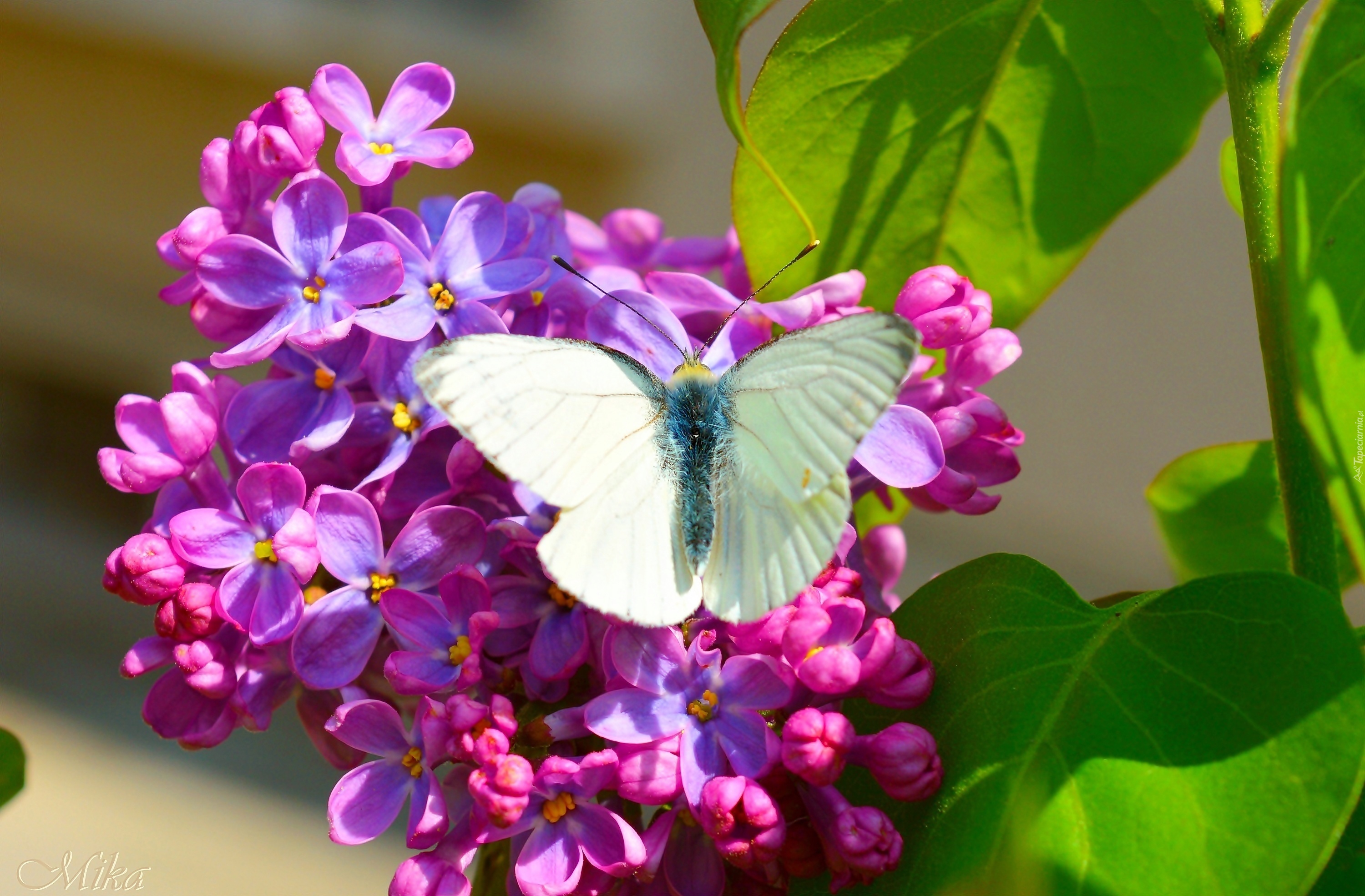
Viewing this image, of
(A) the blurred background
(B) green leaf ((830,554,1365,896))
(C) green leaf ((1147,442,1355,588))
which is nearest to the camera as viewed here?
(B) green leaf ((830,554,1365,896))

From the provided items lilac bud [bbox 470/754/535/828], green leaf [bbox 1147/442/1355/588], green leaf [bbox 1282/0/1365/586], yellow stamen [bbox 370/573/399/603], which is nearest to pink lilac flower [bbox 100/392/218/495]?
yellow stamen [bbox 370/573/399/603]

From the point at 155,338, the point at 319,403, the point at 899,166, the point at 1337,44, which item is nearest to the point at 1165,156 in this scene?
the point at 899,166

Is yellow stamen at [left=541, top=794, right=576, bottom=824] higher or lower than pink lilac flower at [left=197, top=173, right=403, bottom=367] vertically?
lower

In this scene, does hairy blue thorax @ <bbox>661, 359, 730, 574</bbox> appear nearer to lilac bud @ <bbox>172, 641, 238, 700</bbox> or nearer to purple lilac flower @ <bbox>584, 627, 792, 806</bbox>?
purple lilac flower @ <bbox>584, 627, 792, 806</bbox>

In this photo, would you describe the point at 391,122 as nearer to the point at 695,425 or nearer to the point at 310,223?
the point at 310,223

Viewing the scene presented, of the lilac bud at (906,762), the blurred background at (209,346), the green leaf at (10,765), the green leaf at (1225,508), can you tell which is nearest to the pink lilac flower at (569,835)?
the lilac bud at (906,762)

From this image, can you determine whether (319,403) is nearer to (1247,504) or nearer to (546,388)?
(546,388)

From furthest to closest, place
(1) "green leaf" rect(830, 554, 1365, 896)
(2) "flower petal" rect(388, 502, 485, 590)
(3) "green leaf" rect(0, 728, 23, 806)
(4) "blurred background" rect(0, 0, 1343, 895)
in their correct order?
(4) "blurred background" rect(0, 0, 1343, 895)
(3) "green leaf" rect(0, 728, 23, 806)
(2) "flower petal" rect(388, 502, 485, 590)
(1) "green leaf" rect(830, 554, 1365, 896)

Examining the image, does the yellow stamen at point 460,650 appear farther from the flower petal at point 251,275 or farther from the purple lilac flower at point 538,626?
the flower petal at point 251,275
